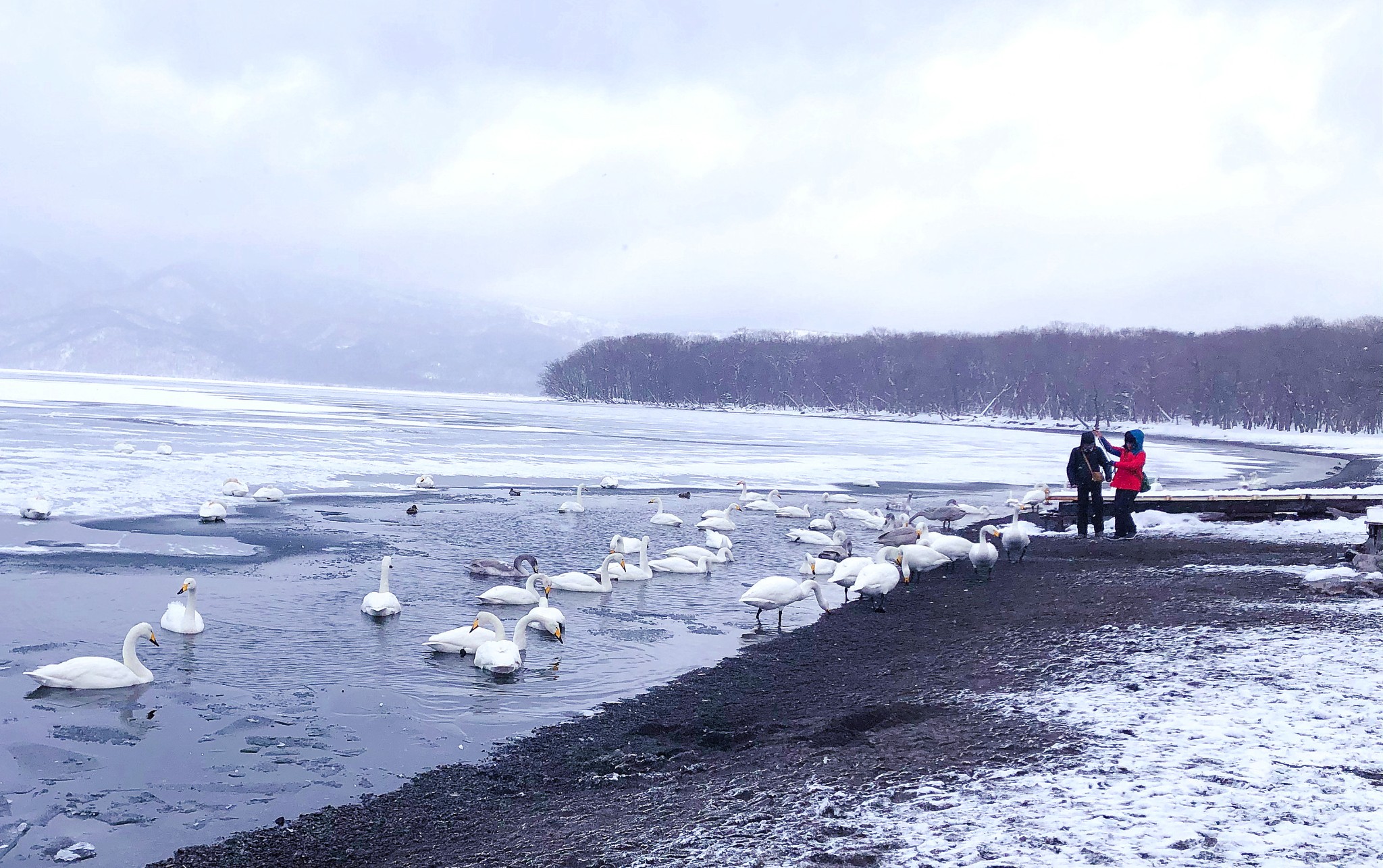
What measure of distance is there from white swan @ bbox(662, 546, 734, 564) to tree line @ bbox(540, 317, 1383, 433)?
5841 cm

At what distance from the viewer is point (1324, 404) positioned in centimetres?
9194

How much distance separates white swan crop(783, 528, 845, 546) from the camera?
59.7 ft

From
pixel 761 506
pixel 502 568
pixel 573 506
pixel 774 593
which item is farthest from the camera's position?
pixel 761 506

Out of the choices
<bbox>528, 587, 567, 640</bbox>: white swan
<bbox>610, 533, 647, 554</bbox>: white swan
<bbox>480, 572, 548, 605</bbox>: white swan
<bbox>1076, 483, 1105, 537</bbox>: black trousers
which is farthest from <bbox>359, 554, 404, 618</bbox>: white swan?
<bbox>1076, 483, 1105, 537</bbox>: black trousers

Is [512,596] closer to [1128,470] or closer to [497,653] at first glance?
[497,653]

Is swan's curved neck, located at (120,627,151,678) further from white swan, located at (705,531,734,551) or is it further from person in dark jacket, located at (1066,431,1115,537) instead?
person in dark jacket, located at (1066,431,1115,537)

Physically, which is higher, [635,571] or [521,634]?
[521,634]

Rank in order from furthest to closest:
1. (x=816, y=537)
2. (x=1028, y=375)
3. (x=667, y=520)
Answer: (x=1028, y=375) < (x=667, y=520) < (x=816, y=537)

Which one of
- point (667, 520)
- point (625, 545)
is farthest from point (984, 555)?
point (667, 520)

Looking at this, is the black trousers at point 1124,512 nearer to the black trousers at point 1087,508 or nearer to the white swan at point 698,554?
the black trousers at point 1087,508

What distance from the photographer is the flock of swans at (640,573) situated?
947cm

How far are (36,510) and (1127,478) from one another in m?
18.9


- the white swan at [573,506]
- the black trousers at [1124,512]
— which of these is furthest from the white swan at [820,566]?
the white swan at [573,506]

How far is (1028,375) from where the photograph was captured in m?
118
